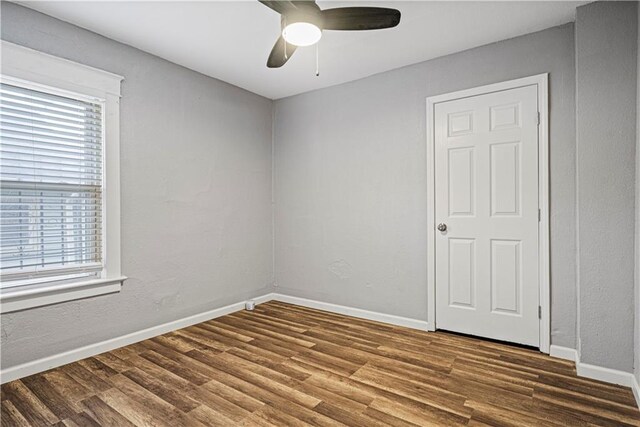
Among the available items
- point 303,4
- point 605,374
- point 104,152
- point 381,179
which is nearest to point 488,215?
point 381,179

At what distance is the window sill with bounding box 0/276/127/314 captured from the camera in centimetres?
230

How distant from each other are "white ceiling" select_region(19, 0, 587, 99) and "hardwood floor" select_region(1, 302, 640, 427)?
101 inches

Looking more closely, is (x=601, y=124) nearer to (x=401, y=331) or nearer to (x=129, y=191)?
(x=401, y=331)

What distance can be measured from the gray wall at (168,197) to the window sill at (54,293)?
57 millimetres

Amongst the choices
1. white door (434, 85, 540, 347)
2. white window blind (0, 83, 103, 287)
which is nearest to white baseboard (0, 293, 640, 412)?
white door (434, 85, 540, 347)

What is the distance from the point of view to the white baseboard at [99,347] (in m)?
2.33

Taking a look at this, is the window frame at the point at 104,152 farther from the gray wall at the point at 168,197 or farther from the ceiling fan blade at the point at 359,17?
the ceiling fan blade at the point at 359,17

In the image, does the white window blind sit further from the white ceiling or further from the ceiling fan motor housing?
the ceiling fan motor housing

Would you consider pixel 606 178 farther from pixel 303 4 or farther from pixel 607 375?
pixel 303 4

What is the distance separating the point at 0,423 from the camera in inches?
73.1

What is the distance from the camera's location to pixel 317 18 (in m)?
1.83

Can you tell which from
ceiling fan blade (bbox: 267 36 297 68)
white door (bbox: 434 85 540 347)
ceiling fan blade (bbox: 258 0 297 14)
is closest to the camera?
ceiling fan blade (bbox: 258 0 297 14)

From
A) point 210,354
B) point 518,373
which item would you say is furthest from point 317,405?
point 518,373

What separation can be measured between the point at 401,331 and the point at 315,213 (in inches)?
64.0
